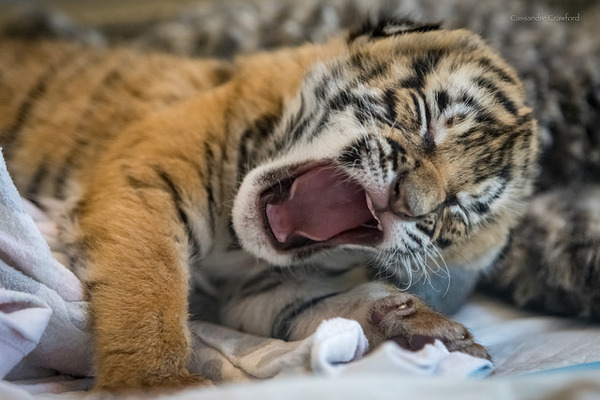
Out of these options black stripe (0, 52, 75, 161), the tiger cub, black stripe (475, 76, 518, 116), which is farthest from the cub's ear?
black stripe (0, 52, 75, 161)

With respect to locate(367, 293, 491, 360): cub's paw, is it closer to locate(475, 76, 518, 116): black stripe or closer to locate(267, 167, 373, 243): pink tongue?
locate(267, 167, 373, 243): pink tongue

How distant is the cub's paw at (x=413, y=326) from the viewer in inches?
42.3

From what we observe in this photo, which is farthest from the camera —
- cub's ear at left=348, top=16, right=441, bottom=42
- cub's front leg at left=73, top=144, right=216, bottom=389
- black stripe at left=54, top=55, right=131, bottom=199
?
black stripe at left=54, top=55, right=131, bottom=199

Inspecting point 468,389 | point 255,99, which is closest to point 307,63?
point 255,99

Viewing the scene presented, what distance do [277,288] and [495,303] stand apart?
606 millimetres

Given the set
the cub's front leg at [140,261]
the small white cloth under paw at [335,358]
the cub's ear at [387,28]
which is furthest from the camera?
the cub's ear at [387,28]

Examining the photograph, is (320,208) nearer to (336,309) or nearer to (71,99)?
(336,309)

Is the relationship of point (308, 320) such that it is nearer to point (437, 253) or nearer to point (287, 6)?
point (437, 253)

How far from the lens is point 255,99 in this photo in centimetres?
140

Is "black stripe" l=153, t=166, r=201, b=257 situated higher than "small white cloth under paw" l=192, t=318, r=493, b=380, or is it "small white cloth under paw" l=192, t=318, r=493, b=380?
"black stripe" l=153, t=166, r=201, b=257

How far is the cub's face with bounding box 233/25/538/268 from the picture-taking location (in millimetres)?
1160

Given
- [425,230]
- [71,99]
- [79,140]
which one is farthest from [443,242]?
[71,99]

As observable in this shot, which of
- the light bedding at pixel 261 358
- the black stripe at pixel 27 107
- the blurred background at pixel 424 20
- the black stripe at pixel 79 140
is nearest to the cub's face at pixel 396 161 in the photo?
the light bedding at pixel 261 358

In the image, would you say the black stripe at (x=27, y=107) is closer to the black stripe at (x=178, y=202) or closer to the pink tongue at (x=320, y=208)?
the black stripe at (x=178, y=202)
